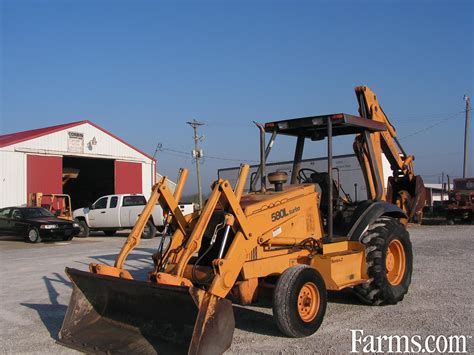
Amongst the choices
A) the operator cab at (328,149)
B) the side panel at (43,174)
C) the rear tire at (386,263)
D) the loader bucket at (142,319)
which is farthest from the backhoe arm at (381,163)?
the side panel at (43,174)

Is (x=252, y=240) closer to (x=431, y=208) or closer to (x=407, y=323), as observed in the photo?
(x=407, y=323)

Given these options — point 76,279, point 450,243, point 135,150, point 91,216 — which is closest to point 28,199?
point 91,216

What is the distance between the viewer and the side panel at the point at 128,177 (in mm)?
31953

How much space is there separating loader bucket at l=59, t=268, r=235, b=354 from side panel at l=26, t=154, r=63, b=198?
75.4 ft

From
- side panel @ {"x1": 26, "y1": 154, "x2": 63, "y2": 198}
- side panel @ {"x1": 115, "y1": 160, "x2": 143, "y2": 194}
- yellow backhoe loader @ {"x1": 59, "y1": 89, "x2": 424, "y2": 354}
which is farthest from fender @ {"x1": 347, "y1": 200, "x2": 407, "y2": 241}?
side panel @ {"x1": 115, "y1": 160, "x2": 143, "y2": 194}

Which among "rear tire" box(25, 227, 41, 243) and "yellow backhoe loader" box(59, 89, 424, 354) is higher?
"yellow backhoe loader" box(59, 89, 424, 354)

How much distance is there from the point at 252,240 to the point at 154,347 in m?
1.55

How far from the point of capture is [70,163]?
35469 millimetres

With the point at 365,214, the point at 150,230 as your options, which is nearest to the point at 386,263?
the point at 365,214

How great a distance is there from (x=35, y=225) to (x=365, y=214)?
16.1 metres

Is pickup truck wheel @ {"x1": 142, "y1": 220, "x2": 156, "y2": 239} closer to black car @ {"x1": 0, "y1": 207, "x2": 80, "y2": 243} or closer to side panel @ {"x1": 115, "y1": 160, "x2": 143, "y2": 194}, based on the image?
black car @ {"x1": 0, "y1": 207, "x2": 80, "y2": 243}

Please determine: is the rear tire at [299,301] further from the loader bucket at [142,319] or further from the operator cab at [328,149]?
the operator cab at [328,149]

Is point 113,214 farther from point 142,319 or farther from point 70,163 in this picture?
point 142,319

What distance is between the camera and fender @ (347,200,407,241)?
7.18m
